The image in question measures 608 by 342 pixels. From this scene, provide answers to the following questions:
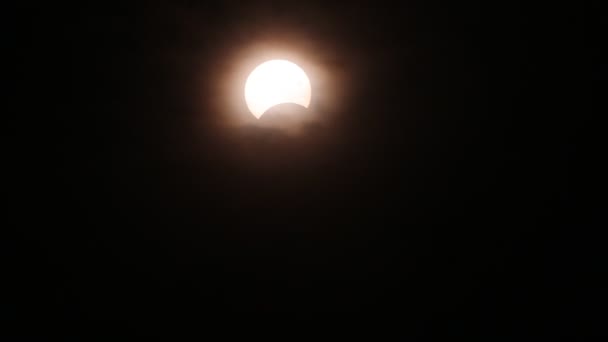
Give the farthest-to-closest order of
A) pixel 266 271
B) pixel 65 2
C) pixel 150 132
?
pixel 266 271 < pixel 150 132 < pixel 65 2

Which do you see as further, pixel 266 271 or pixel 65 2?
pixel 266 271

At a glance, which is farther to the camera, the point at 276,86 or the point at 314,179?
the point at 314,179

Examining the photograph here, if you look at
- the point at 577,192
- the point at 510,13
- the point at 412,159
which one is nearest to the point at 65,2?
the point at 412,159

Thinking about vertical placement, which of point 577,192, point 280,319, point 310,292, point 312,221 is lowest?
point 280,319

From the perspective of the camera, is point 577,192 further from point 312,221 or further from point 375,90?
point 312,221
